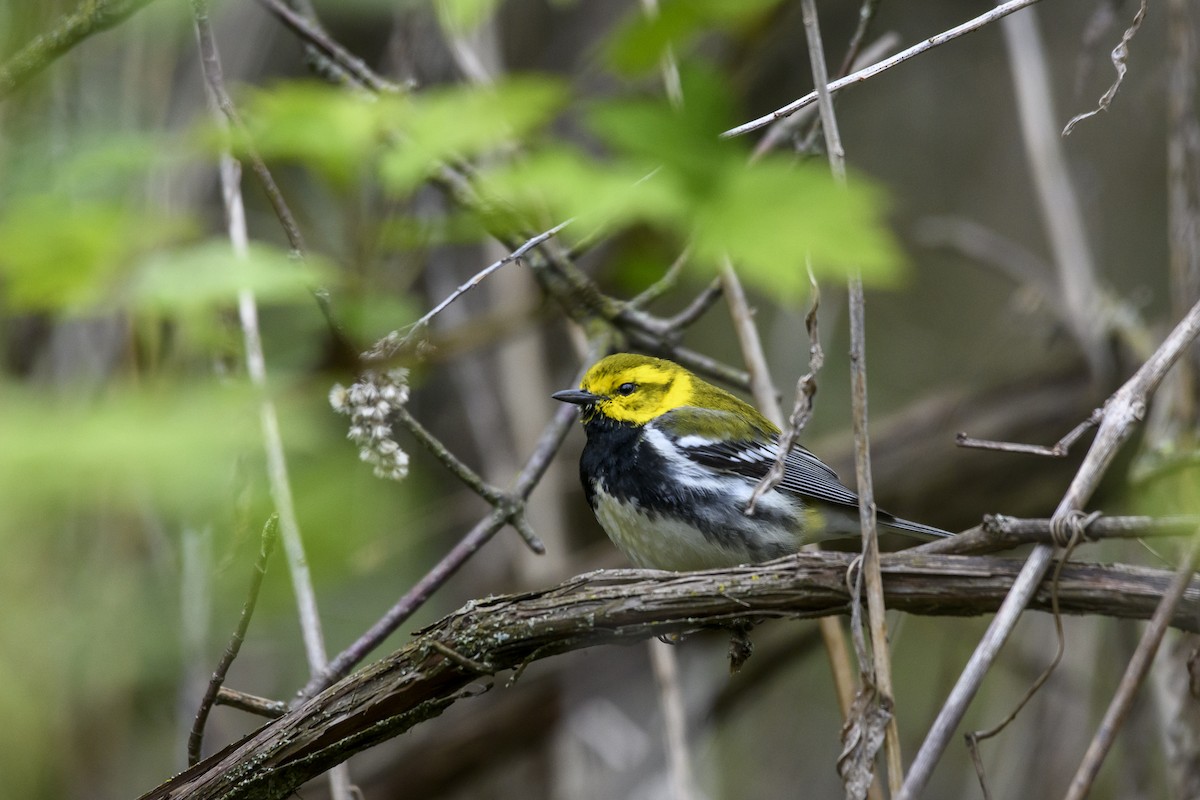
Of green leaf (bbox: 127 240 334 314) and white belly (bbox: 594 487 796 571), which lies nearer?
green leaf (bbox: 127 240 334 314)

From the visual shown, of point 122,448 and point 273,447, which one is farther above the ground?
point 273,447

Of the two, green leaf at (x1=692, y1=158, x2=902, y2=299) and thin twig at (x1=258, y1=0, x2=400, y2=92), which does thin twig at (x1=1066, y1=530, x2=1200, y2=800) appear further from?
thin twig at (x1=258, y1=0, x2=400, y2=92)

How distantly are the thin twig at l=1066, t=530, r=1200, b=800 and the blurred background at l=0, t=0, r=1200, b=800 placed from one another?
1.62 ft

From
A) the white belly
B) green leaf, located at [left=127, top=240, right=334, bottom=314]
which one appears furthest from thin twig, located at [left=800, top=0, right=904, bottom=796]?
the white belly

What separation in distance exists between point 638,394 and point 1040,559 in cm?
171

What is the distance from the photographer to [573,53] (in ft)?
17.8

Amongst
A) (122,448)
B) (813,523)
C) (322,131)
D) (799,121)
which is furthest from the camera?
(799,121)

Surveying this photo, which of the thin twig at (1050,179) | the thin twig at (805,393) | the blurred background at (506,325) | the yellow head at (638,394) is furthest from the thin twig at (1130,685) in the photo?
the thin twig at (1050,179)

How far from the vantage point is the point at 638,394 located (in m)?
3.45

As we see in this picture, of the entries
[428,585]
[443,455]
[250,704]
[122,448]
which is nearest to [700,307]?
[443,455]

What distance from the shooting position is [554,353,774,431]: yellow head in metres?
3.35

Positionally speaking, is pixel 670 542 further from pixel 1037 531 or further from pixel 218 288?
pixel 218 288

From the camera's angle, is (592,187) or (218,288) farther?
(218,288)

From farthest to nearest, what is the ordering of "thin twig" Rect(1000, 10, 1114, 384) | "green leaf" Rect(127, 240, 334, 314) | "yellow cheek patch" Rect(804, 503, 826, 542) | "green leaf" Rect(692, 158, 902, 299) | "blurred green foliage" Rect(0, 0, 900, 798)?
1. "thin twig" Rect(1000, 10, 1114, 384)
2. "yellow cheek patch" Rect(804, 503, 826, 542)
3. "green leaf" Rect(127, 240, 334, 314)
4. "blurred green foliage" Rect(0, 0, 900, 798)
5. "green leaf" Rect(692, 158, 902, 299)
